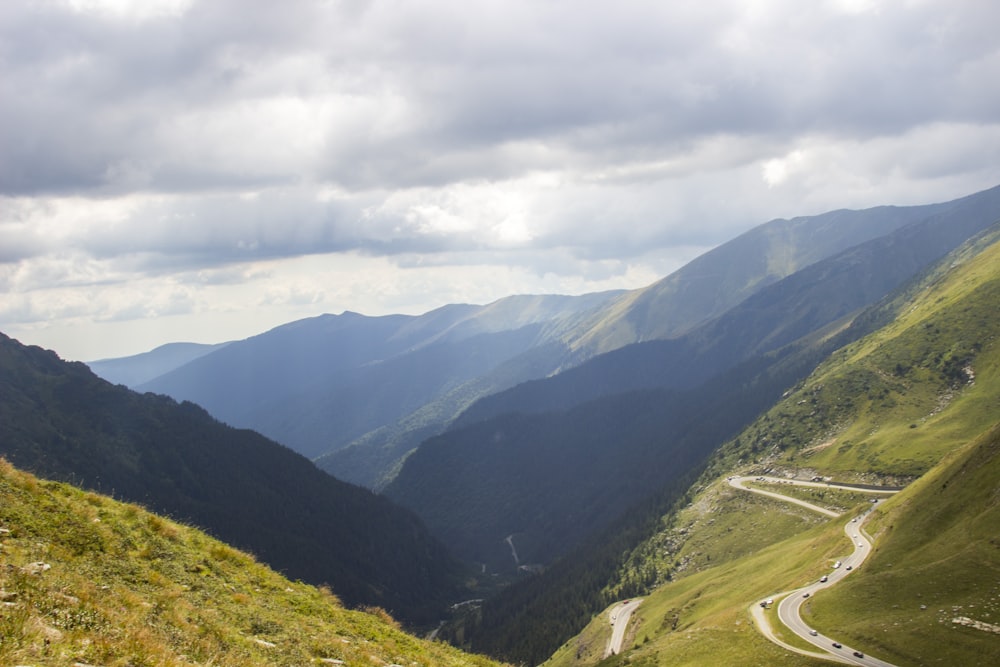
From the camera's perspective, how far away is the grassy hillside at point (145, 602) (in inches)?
612

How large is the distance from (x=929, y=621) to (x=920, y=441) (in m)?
149

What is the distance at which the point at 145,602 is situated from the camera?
70.1 feet

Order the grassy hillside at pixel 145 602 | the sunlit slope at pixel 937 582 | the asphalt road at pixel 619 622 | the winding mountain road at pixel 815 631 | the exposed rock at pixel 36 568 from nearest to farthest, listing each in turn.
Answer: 1. the grassy hillside at pixel 145 602
2. the exposed rock at pixel 36 568
3. the sunlit slope at pixel 937 582
4. the winding mountain road at pixel 815 631
5. the asphalt road at pixel 619 622

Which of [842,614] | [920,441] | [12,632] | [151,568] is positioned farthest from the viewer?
[920,441]

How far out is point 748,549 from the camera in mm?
172750

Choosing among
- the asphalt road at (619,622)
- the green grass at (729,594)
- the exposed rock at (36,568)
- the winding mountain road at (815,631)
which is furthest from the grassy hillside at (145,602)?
the asphalt road at (619,622)

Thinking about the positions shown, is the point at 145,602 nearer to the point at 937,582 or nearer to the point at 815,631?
the point at 815,631

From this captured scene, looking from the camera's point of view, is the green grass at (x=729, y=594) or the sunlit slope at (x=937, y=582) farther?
the green grass at (x=729, y=594)

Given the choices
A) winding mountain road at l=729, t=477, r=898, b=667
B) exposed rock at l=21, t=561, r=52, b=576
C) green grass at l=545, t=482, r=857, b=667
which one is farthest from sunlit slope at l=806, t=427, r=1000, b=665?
exposed rock at l=21, t=561, r=52, b=576

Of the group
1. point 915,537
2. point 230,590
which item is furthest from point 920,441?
point 230,590

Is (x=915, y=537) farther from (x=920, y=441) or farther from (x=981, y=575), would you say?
(x=920, y=441)

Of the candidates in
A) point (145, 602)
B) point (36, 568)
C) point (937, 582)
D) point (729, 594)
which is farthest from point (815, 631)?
point (36, 568)

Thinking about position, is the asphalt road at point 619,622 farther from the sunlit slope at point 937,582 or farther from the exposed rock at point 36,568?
the exposed rock at point 36,568

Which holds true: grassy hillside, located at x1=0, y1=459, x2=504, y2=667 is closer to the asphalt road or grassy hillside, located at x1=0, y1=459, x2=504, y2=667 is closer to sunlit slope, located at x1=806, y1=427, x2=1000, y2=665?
sunlit slope, located at x1=806, y1=427, x2=1000, y2=665
